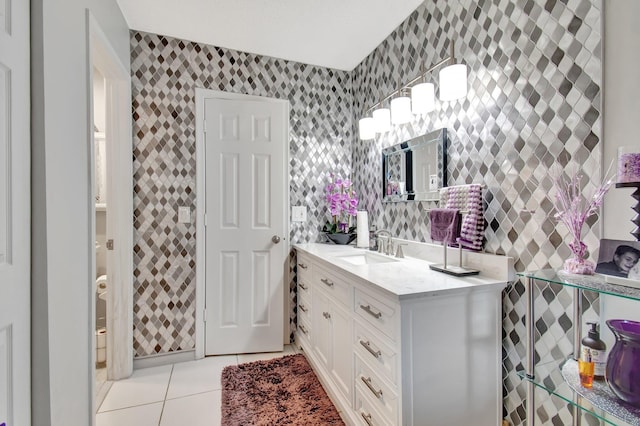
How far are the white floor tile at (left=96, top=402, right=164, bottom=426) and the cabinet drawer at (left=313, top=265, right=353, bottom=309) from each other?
1281mm

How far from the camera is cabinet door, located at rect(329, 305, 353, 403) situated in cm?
179

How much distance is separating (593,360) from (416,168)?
4.77 ft

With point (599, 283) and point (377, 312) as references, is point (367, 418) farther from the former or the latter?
point (599, 283)

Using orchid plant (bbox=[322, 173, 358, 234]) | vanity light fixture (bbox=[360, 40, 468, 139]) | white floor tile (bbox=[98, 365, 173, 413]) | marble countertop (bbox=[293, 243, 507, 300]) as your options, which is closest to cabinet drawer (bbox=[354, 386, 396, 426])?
marble countertop (bbox=[293, 243, 507, 300])

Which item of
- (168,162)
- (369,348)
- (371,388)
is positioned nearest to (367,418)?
(371,388)

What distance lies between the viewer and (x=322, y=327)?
224cm

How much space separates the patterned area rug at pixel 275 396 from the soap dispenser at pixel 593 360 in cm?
128

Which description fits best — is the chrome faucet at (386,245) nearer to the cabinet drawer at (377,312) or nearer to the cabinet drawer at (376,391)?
the cabinet drawer at (377,312)

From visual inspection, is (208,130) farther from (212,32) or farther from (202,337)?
(202,337)

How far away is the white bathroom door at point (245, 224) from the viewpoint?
2.72 metres

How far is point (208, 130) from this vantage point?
2.70 meters

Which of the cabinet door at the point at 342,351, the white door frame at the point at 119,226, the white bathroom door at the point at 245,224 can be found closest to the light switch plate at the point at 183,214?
the white bathroom door at the point at 245,224

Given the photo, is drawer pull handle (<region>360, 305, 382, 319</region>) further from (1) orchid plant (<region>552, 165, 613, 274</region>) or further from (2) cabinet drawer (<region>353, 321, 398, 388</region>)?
(1) orchid plant (<region>552, 165, 613, 274</region>)

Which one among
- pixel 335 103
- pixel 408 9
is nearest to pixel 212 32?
pixel 335 103
